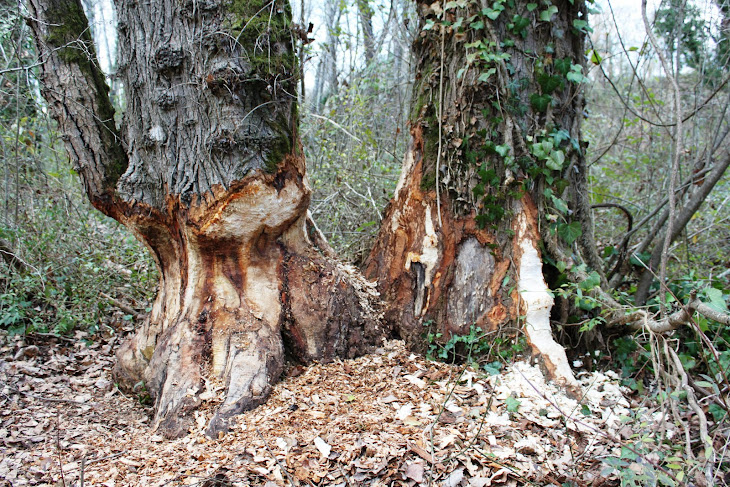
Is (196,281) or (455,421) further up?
(196,281)

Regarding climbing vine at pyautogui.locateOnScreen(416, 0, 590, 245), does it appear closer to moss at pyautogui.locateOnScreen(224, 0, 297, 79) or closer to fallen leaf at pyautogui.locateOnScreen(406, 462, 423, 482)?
moss at pyautogui.locateOnScreen(224, 0, 297, 79)

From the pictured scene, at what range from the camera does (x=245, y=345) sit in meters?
3.06

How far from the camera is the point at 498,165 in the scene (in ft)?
10.7

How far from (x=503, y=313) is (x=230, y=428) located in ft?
6.23

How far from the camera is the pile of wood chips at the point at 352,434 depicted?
2309mm

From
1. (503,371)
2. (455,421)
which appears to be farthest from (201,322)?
(503,371)

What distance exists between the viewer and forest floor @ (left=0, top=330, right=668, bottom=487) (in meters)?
2.31

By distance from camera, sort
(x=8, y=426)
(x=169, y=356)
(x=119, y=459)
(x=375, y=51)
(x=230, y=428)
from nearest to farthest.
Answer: (x=119, y=459) → (x=230, y=428) → (x=8, y=426) → (x=169, y=356) → (x=375, y=51)

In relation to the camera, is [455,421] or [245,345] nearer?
[455,421]

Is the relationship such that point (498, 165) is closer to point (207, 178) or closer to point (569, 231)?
point (569, 231)

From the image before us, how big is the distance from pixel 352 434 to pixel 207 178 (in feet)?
5.60

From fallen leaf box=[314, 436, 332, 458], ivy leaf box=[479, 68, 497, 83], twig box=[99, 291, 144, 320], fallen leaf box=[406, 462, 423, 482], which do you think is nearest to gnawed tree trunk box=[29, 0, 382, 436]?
fallen leaf box=[314, 436, 332, 458]

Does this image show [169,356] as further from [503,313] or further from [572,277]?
[572,277]

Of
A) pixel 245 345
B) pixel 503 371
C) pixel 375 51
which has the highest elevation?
pixel 375 51
